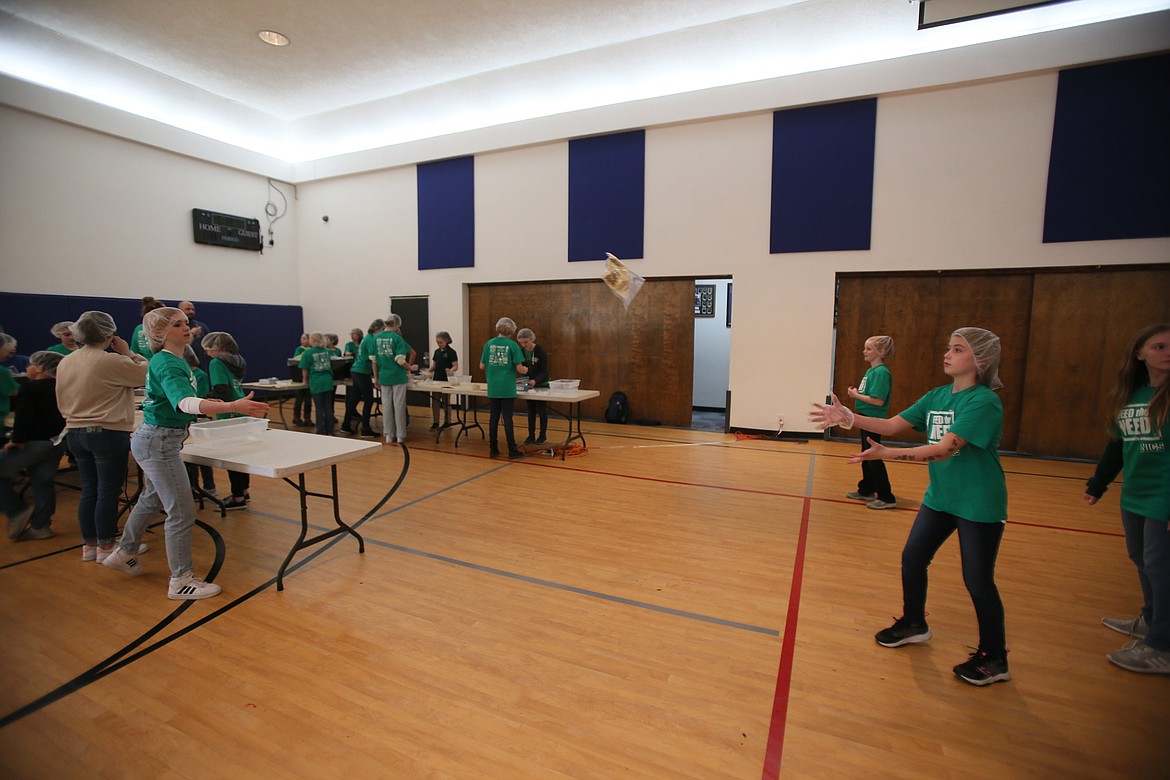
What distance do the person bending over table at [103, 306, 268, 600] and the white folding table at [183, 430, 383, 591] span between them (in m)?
0.22

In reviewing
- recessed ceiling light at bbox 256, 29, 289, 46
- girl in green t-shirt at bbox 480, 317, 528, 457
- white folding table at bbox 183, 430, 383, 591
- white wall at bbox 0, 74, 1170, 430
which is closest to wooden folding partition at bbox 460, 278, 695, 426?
white wall at bbox 0, 74, 1170, 430

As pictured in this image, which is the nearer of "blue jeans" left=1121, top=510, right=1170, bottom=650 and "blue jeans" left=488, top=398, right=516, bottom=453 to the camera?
"blue jeans" left=1121, top=510, right=1170, bottom=650

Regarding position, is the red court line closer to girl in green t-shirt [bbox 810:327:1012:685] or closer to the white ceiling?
girl in green t-shirt [bbox 810:327:1012:685]

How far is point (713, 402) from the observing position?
400 inches

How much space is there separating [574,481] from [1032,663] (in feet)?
12.2

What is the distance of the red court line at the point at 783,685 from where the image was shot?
1834 mm

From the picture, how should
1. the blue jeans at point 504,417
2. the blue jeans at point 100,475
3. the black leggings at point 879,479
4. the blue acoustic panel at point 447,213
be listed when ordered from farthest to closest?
the blue acoustic panel at point 447,213, the blue jeans at point 504,417, the black leggings at point 879,479, the blue jeans at point 100,475

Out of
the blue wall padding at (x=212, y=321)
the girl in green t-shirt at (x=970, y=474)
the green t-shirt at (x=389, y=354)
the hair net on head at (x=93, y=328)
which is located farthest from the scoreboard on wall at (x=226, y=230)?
the girl in green t-shirt at (x=970, y=474)

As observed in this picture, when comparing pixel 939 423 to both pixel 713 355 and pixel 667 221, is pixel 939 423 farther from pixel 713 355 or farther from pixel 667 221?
pixel 713 355

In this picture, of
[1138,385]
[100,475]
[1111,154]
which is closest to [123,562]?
[100,475]

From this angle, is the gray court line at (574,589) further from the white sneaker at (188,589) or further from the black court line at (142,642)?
the white sneaker at (188,589)

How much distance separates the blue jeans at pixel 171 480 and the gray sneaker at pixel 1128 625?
5043 millimetres

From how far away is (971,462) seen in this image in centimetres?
211

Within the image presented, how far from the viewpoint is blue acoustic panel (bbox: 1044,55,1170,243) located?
18.7ft
